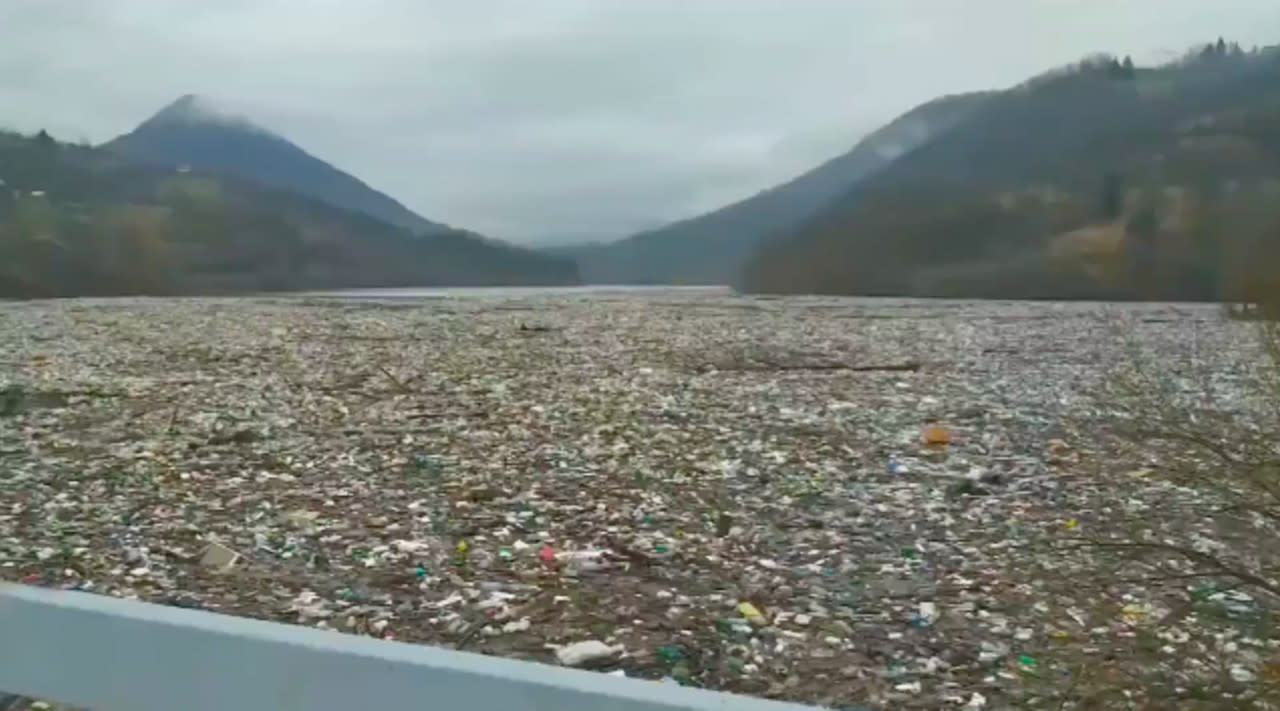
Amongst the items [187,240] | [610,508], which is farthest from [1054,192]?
[610,508]

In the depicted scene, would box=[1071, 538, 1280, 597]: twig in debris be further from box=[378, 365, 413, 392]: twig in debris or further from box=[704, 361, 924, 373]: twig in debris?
box=[704, 361, 924, 373]: twig in debris

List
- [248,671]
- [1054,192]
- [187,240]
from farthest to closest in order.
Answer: [1054,192]
[187,240]
[248,671]

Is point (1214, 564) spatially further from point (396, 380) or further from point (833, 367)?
point (833, 367)

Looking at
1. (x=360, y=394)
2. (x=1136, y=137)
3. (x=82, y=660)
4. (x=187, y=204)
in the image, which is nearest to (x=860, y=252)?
(x=1136, y=137)

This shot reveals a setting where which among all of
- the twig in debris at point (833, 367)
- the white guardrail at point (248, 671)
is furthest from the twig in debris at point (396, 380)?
the white guardrail at point (248, 671)

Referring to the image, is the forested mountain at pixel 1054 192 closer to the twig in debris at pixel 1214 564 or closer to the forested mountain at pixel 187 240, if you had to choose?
the forested mountain at pixel 187 240

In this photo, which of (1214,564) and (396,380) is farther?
(396,380)

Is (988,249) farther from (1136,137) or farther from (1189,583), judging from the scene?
(1189,583)
